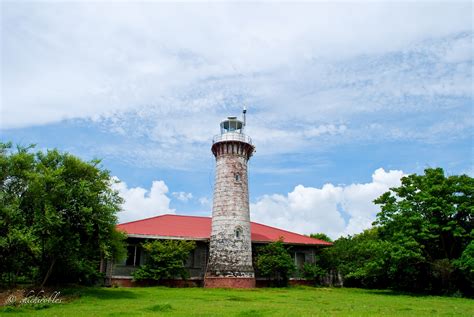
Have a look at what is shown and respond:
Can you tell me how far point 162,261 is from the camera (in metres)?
27.3

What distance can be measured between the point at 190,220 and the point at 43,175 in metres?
18.2

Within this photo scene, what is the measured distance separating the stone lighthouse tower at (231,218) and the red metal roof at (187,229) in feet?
6.84

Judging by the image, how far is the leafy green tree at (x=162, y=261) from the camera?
88.7 feet

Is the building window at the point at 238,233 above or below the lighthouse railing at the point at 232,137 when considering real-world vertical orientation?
below

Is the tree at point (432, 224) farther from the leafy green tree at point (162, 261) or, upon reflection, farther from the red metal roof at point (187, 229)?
the leafy green tree at point (162, 261)

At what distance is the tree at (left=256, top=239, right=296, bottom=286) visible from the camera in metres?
29.2

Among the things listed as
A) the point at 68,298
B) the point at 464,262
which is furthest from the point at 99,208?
the point at 464,262

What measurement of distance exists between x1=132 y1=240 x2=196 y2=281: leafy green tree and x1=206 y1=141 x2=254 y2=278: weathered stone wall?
7.31ft

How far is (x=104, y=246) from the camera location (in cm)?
1858

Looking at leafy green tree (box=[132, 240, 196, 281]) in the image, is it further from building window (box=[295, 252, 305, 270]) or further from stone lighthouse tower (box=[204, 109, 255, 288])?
building window (box=[295, 252, 305, 270])

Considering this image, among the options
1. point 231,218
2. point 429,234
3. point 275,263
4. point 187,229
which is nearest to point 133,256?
point 187,229

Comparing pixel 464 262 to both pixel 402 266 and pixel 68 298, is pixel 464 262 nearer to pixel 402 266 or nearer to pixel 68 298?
pixel 402 266

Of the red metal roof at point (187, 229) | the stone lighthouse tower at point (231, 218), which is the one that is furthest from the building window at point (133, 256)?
the stone lighthouse tower at point (231, 218)

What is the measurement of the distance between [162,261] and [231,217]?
216 inches
